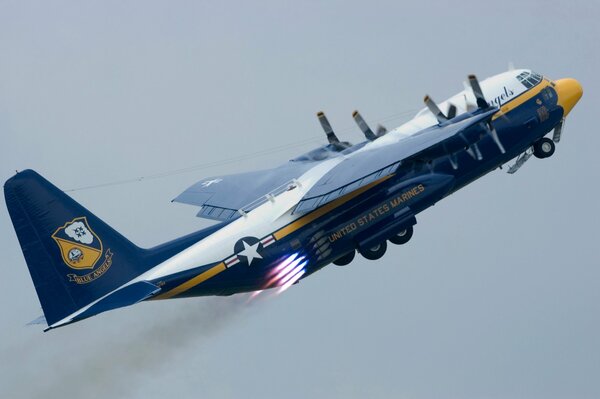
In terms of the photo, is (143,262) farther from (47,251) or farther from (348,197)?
(348,197)

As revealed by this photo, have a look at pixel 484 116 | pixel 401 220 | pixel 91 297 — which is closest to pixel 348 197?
pixel 401 220

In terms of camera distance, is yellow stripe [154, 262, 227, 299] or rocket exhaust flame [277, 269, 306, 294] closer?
yellow stripe [154, 262, 227, 299]

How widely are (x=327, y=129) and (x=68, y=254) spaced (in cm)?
1316

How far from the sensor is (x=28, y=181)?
170ft

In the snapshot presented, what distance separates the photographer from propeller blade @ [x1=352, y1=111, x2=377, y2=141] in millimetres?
59875

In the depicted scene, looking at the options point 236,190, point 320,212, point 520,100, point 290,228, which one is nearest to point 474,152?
point 520,100

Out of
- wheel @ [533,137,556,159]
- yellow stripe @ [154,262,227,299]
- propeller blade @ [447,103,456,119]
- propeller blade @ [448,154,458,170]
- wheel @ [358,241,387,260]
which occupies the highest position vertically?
propeller blade @ [447,103,456,119]

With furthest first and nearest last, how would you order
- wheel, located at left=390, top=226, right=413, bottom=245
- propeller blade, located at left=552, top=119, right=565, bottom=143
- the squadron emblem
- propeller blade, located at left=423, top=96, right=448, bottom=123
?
propeller blade, located at left=552, top=119, right=565, bottom=143 < propeller blade, located at left=423, top=96, right=448, bottom=123 < wheel, located at left=390, top=226, right=413, bottom=245 < the squadron emblem

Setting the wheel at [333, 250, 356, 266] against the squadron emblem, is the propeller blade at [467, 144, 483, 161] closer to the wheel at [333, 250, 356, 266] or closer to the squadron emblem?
the wheel at [333, 250, 356, 266]

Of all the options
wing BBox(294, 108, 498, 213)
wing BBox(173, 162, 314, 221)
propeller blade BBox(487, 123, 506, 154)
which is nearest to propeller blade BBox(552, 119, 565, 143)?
propeller blade BBox(487, 123, 506, 154)

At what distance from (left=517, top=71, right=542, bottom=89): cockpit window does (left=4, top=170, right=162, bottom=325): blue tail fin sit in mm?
16916

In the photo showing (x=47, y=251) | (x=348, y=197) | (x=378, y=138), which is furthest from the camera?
(x=378, y=138)

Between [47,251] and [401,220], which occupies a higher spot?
[47,251]

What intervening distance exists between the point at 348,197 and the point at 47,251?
1103cm
